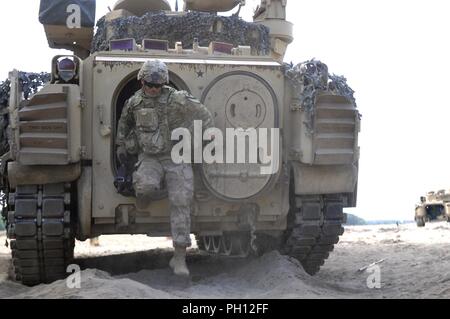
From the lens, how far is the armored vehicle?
65.3ft

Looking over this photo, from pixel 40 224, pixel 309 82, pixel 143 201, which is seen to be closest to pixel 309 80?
pixel 309 82

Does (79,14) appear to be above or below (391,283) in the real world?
above

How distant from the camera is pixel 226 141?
20.7 ft

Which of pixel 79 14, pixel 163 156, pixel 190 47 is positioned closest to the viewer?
pixel 163 156

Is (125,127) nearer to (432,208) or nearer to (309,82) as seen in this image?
(309,82)

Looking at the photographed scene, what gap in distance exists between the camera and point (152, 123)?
607 centimetres

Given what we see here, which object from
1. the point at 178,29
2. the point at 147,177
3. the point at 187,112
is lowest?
the point at 147,177

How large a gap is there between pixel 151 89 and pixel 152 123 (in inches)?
10.2

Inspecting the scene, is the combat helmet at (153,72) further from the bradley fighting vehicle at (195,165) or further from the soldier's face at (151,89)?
the bradley fighting vehicle at (195,165)

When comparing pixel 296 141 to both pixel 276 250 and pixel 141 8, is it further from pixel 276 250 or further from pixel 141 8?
pixel 141 8

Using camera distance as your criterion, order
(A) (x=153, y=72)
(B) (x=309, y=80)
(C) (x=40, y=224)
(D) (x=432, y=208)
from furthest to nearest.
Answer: (D) (x=432, y=208)
(B) (x=309, y=80)
(C) (x=40, y=224)
(A) (x=153, y=72)

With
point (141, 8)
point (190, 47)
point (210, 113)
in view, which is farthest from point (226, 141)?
point (141, 8)
